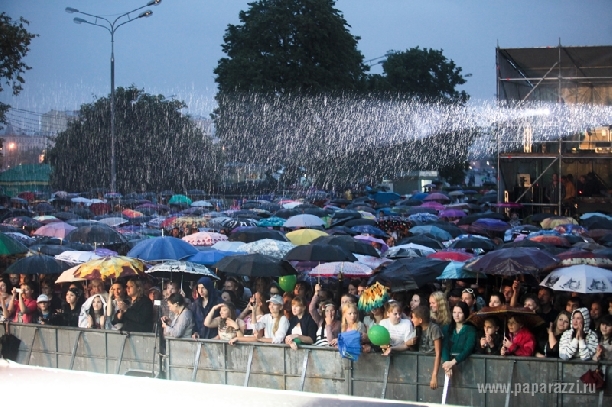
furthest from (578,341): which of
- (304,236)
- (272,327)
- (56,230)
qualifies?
(56,230)

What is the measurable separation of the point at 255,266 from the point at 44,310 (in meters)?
2.47

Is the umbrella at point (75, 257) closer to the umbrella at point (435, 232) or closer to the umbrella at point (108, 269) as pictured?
the umbrella at point (108, 269)

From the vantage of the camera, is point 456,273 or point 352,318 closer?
point 352,318

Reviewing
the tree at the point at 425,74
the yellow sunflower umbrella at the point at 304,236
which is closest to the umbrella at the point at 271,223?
the yellow sunflower umbrella at the point at 304,236

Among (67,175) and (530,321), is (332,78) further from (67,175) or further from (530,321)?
(530,321)

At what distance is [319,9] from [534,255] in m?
33.0

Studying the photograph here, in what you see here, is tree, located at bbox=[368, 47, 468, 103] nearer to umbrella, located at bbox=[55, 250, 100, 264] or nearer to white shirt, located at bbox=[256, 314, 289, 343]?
umbrella, located at bbox=[55, 250, 100, 264]

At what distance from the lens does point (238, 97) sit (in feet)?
143

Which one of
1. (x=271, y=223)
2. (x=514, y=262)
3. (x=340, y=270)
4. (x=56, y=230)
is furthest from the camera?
(x=271, y=223)

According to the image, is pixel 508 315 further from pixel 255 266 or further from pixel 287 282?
pixel 287 282

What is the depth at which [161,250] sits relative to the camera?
12.8m

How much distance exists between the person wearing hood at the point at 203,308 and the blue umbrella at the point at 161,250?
2.56m

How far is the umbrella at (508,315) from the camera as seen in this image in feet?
26.1

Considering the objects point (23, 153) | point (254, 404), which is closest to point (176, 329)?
point (254, 404)
